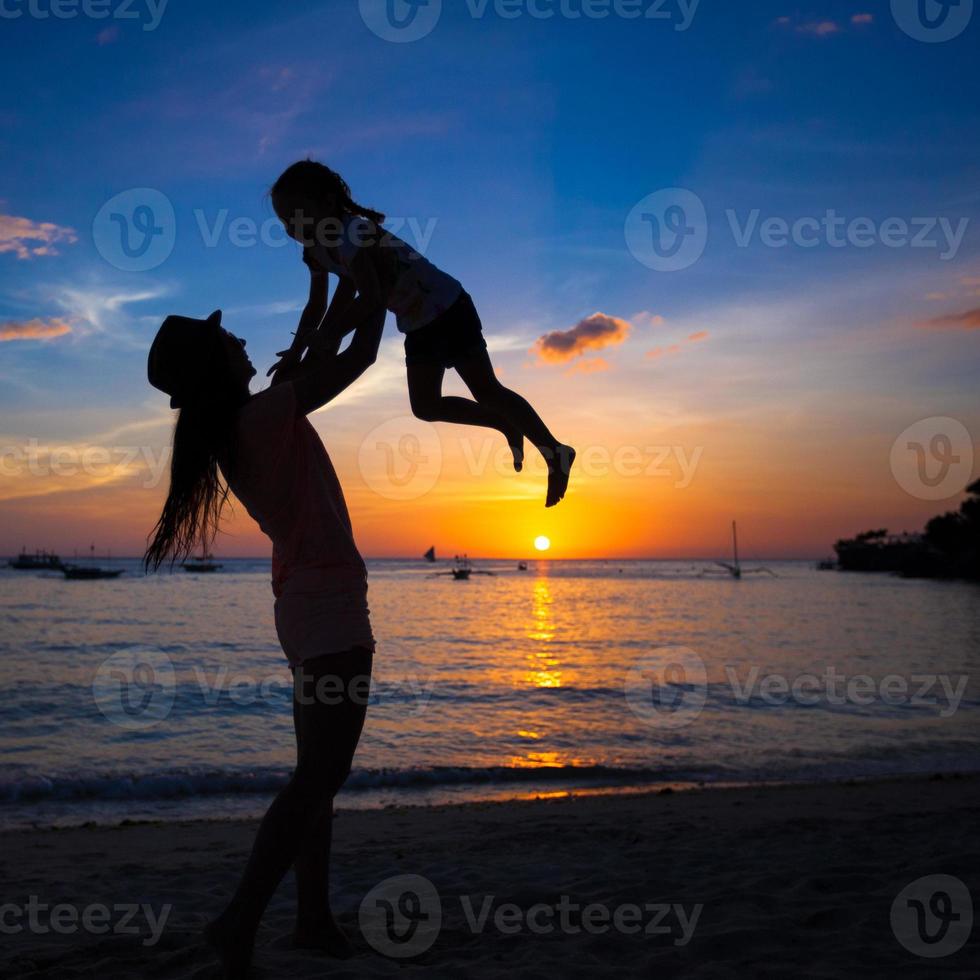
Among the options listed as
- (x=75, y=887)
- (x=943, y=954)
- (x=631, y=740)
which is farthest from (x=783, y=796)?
(x=75, y=887)

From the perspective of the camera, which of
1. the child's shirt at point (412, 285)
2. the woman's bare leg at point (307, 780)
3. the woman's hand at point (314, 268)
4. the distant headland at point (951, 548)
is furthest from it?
the distant headland at point (951, 548)

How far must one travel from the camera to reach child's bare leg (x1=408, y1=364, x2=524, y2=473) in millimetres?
3527

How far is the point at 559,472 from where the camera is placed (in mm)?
3654

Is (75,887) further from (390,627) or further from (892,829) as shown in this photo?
(390,627)

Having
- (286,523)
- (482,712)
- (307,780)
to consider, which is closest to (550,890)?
(307,780)

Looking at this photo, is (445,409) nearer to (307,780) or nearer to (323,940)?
(307,780)

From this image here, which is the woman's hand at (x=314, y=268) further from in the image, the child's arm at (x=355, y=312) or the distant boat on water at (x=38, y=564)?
the distant boat on water at (x=38, y=564)

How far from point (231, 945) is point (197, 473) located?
1.40 m

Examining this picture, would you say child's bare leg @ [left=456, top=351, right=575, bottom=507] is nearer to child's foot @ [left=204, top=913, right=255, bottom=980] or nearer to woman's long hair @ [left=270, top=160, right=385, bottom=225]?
woman's long hair @ [left=270, top=160, right=385, bottom=225]

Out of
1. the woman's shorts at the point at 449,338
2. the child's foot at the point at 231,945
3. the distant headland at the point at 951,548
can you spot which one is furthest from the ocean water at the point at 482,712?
the distant headland at the point at 951,548

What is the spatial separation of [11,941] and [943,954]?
3791 mm

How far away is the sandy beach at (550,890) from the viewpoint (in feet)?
10.3

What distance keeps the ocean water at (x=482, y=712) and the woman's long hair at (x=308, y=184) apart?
7034 millimetres

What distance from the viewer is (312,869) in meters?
2.98
